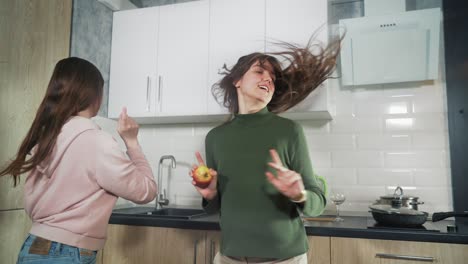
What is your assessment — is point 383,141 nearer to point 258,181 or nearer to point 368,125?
point 368,125

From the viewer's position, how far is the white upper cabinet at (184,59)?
2215 millimetres

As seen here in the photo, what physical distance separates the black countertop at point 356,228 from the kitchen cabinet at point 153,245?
3 cm

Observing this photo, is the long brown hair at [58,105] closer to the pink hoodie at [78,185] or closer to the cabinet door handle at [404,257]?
the pink hoodie at [78,185]

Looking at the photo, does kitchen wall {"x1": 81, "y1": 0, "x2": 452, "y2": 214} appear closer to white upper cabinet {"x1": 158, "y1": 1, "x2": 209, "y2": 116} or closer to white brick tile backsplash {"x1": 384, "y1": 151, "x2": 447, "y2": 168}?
white brick tile backsplash {"x1": 384, "y1": 151, "x2": 447, "y2": 168}

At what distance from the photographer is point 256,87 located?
141 centimetres

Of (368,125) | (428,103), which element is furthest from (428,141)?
(368,125)

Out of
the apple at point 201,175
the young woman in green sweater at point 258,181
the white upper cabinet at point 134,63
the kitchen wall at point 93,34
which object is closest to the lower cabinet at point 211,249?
the young woman in green sweater at point 258,181

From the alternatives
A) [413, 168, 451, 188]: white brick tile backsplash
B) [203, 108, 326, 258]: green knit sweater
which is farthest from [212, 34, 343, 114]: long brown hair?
[413, 168, 451, 188]: white brick tile backsplash

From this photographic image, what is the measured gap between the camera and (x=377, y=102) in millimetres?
2184

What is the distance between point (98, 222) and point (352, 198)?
1.52 meters

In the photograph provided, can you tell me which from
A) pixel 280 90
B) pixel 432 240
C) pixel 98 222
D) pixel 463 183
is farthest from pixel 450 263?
pixel 98 222

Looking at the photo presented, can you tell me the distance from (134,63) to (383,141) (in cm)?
162

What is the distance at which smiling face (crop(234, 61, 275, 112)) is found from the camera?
4.62 feet

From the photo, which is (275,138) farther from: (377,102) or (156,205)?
(156,205)
